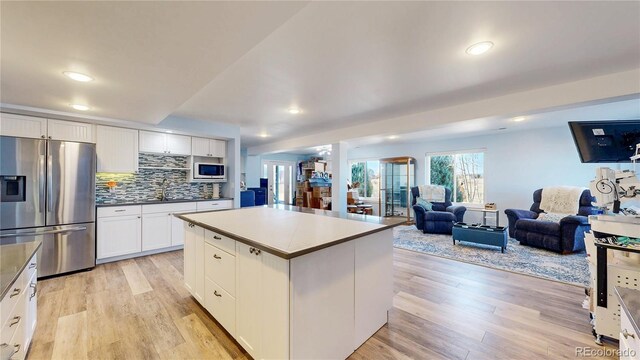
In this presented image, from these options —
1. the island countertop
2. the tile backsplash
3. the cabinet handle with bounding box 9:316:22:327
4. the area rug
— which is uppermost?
the tile backsplash

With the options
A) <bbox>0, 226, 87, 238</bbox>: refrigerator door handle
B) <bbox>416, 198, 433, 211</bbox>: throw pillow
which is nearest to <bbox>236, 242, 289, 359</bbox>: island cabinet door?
<bbox>0, 226, 87, 238</bbox>: refrigerator door handle

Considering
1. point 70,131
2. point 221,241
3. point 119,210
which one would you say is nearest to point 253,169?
point 119,210

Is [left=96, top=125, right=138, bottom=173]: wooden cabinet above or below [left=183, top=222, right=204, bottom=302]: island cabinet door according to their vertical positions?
above

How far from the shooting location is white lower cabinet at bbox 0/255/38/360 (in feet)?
4.06

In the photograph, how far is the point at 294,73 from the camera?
7.98ft

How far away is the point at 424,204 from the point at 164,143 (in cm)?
560

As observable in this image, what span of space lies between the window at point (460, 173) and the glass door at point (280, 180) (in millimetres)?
5089

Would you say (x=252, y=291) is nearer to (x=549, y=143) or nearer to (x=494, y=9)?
(x=494, y=9)

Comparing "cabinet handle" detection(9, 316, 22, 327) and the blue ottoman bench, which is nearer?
"cabinet handle" detection(9, 316, 22, 327)

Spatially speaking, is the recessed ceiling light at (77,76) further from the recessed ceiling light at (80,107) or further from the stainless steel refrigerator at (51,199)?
the stainless steel refrigerator at (51,199)

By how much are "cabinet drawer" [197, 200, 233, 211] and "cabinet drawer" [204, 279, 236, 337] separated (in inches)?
102

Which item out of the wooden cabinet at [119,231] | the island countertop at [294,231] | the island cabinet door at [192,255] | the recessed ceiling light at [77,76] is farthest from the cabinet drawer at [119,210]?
the recessed ceiling light at [77,76]

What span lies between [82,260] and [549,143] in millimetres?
8395

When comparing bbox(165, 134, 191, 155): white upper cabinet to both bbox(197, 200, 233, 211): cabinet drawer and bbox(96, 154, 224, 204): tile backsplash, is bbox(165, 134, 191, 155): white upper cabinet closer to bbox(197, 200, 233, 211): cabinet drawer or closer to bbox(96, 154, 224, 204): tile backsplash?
bbox(96, 154, 224, 204): tile backsplash
